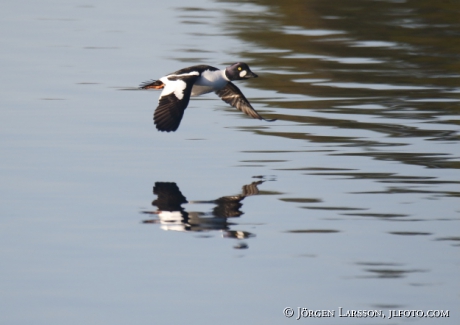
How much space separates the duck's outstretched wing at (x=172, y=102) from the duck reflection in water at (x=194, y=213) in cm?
99

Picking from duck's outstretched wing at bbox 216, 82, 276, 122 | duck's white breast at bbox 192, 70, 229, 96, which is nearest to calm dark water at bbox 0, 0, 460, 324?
duck's outstretched wing at bbox 216, 82, 276, 122

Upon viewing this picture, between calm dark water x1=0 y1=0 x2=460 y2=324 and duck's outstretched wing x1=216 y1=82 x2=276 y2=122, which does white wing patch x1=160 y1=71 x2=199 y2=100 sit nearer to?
calm dark water x1=0 y1=0 x2=460 y2=324

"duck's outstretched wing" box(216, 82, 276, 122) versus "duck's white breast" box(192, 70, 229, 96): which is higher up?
"duck's white breast" box(192, 70, 229, 96)


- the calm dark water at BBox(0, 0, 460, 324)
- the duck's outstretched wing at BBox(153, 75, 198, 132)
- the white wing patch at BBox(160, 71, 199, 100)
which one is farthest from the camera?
the white wing patch at BBox(160, 71, 199, 100)

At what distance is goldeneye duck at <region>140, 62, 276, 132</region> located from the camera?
30.7ft

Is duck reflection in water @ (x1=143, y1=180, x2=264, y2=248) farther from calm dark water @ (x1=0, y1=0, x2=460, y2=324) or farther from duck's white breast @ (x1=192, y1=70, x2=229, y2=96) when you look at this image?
duck's white breast @ (x1=192, y1=70, x2=229, y2=96)

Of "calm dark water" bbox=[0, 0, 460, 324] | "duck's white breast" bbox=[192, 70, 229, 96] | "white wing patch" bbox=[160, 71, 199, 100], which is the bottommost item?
"calm dark water" bbox=[0, 0, 460, 324]

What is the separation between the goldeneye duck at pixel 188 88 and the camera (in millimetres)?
9352

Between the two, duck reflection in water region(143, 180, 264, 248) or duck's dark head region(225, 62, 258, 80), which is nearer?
duck reflection in water region(143, 180, 264, 248)

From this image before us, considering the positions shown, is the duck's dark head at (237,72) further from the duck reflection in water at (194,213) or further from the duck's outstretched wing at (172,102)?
the duck reflection in water at (194,213)

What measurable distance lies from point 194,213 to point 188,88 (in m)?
2.43

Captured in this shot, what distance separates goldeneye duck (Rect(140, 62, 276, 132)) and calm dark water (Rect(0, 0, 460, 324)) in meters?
0.40

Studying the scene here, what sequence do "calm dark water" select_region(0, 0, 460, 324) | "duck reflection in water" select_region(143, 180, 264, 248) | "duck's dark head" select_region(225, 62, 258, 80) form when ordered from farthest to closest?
"duck's dark head" select_region(225, 62, 258, 80) → "duck reflection in water" select_region(143, 180, 264, 248) → "calm dark water" select_region(0, 0, 460, 324)

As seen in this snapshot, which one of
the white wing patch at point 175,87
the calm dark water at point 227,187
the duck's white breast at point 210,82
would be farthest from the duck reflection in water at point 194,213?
the duck's white breast at point 210,82
